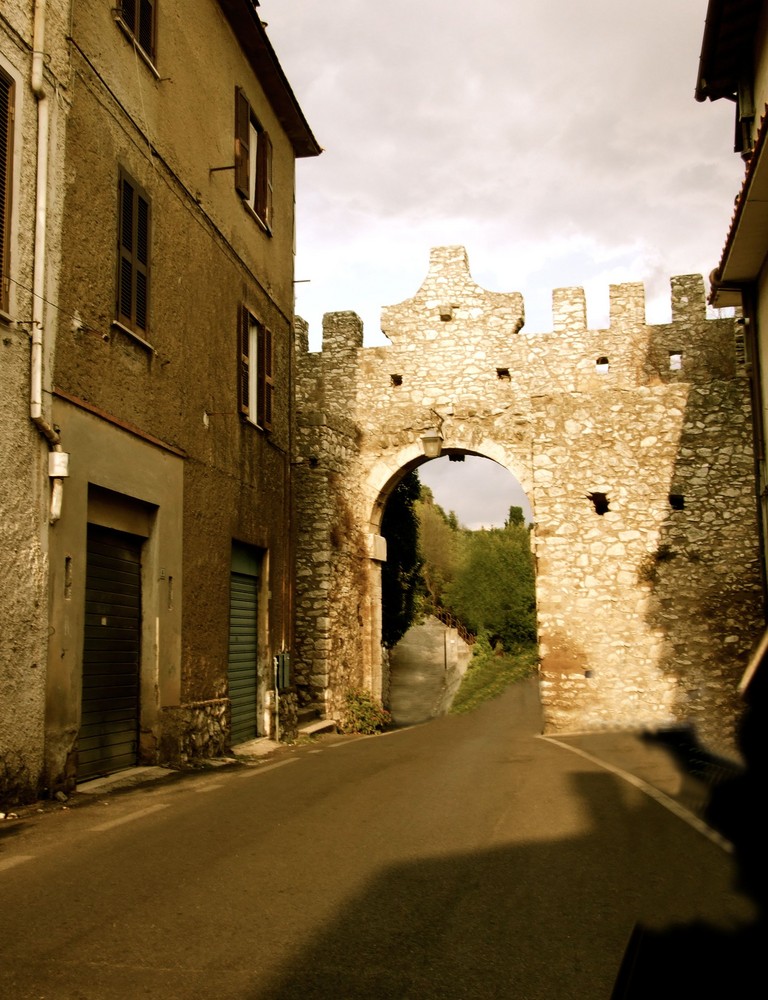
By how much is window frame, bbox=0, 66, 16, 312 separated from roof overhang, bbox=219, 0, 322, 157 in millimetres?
5435

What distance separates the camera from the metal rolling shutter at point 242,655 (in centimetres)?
1162

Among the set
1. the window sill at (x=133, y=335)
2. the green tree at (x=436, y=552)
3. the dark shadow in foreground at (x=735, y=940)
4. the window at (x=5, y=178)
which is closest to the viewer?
the dark shadow in foreground at (x=735, y=940)

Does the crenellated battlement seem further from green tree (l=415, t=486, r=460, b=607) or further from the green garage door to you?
green tree (l=415, t=486, r=460, b=607)

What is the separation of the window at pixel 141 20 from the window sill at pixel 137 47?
0.03 m

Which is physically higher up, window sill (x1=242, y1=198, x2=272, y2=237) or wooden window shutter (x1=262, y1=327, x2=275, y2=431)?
window sill (x1=242, y1=198, x2=272, y2=237)

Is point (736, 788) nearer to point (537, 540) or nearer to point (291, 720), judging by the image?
point (291, 720)

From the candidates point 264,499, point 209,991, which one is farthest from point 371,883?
point 264,499

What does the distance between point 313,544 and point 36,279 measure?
30.1 feet

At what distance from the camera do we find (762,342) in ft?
36.5

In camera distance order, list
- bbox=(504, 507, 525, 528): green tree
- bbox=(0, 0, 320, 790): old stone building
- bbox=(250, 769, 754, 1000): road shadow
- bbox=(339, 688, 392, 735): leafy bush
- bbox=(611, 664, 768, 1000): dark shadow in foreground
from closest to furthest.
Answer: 1. bbox=(611, 664, 768, 1000): dark shadow in foreground
2. bbox=(250, 769, 754, 1000): road shadow
3. bbox=(0, 0, 320, 790): old stone building
4. bbox=(339, 688, 392, 735): leafy bush
5. bbox=(504, 507, 525, 528): green tree

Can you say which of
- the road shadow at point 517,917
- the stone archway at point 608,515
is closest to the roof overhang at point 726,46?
the stone archway at point 608,515

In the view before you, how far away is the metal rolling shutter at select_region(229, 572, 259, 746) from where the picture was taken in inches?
458

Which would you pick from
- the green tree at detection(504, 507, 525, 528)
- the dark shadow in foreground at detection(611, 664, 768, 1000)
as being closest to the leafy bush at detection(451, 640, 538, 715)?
the dark shadow in foreground at detection(611, 664, 768, 1000)

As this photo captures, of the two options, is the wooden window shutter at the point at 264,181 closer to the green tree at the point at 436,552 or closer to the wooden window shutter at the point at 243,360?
the wooden window shutter at the point at 243,360
